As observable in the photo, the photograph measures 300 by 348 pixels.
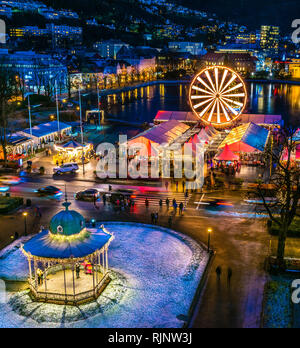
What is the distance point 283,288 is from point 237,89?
1331 inches

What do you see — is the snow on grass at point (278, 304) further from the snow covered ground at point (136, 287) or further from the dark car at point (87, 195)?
the dark car at point (87, 195)

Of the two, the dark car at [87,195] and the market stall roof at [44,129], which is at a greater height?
the market stall roof at [44,129]

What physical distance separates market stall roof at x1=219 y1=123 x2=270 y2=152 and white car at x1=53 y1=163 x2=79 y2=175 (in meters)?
15.1

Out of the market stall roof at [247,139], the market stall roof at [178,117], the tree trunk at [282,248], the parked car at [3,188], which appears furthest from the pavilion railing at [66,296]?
the market stall roof at [178,117]

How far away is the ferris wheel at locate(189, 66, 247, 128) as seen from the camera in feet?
163

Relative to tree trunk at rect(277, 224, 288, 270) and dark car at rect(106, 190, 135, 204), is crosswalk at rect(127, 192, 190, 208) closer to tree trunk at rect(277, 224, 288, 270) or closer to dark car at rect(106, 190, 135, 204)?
dark car at rect(106, 190, 135, 204)

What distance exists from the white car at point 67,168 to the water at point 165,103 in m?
14.0

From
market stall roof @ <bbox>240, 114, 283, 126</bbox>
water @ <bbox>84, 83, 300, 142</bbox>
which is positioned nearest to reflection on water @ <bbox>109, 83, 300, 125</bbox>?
water @ <bbox>84, 83, 300, 142</bbox>

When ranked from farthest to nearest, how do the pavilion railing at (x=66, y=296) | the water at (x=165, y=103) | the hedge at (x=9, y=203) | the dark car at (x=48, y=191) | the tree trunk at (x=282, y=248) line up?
the water at (x=165, y=103)
the dark car at (x=48, y=191)
the hedge at (x=9, y=203)
the tree trunk at (x=282, y=248)
the pavilion railing at (x=66, y=296)

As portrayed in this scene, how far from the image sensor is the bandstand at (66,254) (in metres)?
18.6

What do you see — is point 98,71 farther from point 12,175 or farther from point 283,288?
point 283,288

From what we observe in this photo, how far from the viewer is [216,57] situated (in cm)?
18262

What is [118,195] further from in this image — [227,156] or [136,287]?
[136,287]

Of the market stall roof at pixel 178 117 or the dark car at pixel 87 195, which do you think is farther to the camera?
the market stall roof at pixel 178 117
